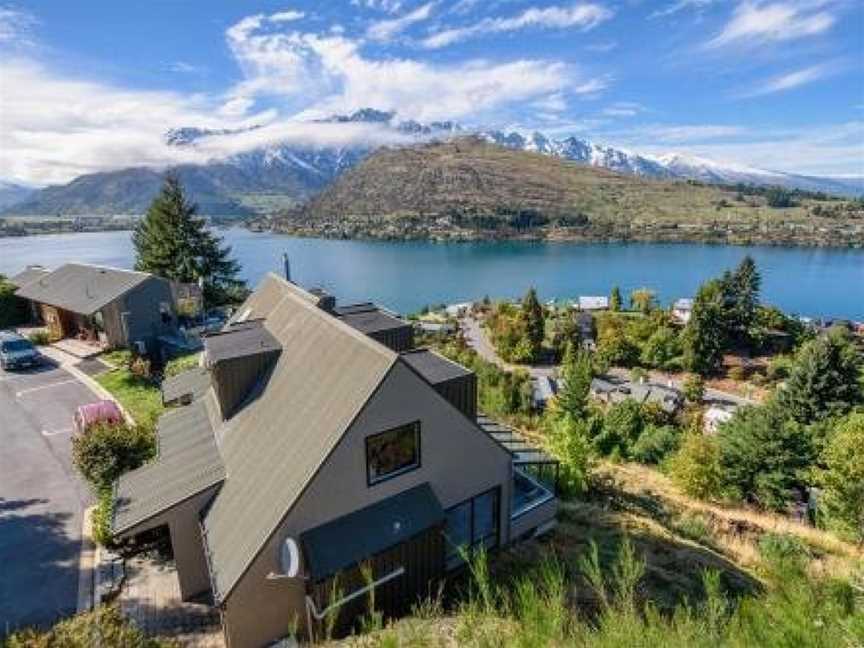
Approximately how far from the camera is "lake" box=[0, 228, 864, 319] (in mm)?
122312

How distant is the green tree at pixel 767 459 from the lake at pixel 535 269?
275 feet

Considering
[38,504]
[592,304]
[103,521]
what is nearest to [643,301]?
[592,304]

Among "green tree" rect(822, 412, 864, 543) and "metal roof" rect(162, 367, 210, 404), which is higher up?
"metal roof" rect(162, 367, 210, 404)

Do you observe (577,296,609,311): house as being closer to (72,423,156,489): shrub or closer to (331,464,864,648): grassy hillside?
(331,464,864,648): grassy hillside

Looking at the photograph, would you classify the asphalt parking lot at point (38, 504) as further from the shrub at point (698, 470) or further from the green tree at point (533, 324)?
the green tree at point (533, 324)

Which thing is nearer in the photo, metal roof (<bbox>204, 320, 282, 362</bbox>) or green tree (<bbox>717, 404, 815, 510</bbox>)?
metal roof (<bbox>204, 320, 282, 362</bbox>)

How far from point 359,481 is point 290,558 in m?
1.93

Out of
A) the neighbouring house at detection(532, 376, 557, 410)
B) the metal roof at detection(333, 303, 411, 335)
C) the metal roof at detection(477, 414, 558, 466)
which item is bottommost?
the neighbouring house at detection(532, 376, 557, 410)

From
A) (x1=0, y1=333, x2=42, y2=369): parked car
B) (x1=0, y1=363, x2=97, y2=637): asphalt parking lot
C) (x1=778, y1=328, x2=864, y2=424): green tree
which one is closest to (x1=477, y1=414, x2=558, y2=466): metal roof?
(x1=0, y1=363, x2=97, y2=637): asphalt parking lot

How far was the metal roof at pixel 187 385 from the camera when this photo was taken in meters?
17.6

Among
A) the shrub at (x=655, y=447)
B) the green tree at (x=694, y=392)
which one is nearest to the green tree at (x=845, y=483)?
the shrub at (x=655, y=447)

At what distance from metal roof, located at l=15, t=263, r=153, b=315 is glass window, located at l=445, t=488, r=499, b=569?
25.9 meters

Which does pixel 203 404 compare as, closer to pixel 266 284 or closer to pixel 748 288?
pixel 266 284

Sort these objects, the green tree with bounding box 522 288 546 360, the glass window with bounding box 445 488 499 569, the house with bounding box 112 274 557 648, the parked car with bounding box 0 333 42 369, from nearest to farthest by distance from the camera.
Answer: the house with bounding box 112 274 557 648 → the glass window with bounding box 445 488 499 569 → the parked car with bounding box 0 333 42 369 → the green tree with bounding box 522 288 546 360
